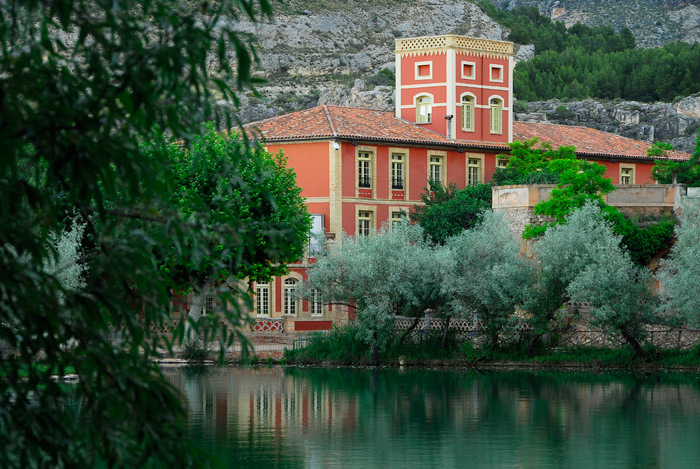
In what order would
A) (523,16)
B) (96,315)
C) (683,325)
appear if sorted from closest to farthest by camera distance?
(96,315), (683,325), (523,16)

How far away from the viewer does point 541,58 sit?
355 ft

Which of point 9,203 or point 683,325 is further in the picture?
point 683,325

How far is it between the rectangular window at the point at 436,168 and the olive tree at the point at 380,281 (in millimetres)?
15982

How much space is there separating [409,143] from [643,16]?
88.7m

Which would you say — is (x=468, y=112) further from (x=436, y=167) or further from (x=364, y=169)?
(x=364, y=169)

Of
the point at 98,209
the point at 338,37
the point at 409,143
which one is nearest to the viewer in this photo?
the point at 98,209

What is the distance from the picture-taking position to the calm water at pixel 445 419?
69.0ft

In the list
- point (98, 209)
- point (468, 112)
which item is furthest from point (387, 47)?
point (98, 209)

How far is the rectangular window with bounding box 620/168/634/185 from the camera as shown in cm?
6159

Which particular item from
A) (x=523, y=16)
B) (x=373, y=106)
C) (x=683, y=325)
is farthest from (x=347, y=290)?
(x=523, y=16)

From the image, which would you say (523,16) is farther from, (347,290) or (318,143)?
(347,290)

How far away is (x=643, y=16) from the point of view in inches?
5418

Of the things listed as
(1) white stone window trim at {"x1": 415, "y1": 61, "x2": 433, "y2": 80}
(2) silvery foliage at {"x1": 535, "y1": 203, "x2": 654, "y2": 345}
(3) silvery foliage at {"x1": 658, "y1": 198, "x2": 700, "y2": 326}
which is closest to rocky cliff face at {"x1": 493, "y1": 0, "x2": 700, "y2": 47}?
(1) white stone window trim at {"x1": 415, "y1": 61, "x2": 433, "y2": 80}

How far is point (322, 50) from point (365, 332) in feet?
259
